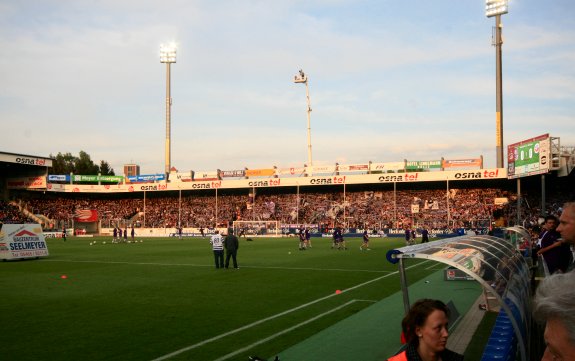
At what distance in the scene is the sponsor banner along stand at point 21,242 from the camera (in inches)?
1024

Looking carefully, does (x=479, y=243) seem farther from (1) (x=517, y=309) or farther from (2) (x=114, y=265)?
(2) (x=114, y=265)

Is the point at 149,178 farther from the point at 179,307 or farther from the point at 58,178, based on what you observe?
the point at 179,307

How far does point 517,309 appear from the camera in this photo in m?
5.82

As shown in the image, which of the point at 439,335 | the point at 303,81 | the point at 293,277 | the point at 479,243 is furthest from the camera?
the point at 303,81

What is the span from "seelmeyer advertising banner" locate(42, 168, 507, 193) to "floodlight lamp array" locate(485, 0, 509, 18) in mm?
18207

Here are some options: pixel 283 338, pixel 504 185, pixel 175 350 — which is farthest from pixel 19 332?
pixel 504 185

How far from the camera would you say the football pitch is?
28.9 ft

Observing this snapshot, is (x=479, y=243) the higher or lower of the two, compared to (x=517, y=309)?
higher

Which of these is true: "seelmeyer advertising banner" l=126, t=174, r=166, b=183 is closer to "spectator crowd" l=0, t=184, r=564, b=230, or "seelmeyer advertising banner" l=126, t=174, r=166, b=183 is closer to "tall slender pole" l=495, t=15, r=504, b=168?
"spectator crowd" l=0, t=184, r=564, b=230

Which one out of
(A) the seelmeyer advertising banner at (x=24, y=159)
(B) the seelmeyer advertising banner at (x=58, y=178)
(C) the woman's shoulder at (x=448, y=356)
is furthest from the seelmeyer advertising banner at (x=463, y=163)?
(C) the woman's shoulder at (x=448, y=356)

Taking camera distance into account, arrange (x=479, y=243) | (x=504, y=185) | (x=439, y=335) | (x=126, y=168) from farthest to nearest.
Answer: (x=126, y=168), (x=504, y=185), (x=479, y=243), (x=439, y=335)

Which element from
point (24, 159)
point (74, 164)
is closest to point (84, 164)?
point (74, 164)

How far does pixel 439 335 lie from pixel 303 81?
66.7m

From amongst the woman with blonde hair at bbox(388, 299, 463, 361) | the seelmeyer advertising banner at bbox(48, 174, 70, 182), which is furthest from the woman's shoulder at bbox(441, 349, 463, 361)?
the seelmeyer advertising banner at bbox(48, 174, 70, 182)
